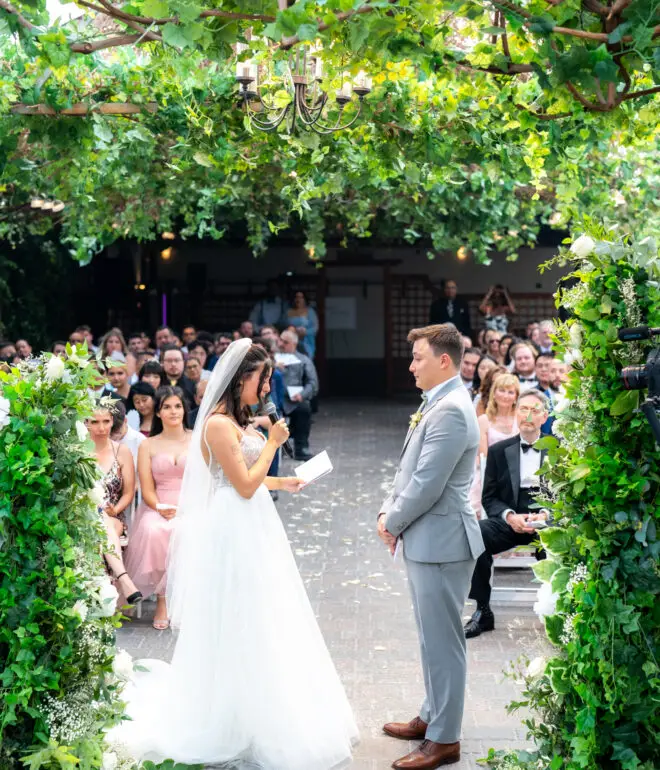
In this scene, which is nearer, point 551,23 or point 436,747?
point 551,23

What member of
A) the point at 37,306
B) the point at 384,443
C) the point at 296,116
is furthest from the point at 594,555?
the point at 37,306

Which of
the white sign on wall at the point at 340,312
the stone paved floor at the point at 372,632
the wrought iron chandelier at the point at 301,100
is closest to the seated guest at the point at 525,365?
the stone paved floor at the point at 372,632

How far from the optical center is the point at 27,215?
14.7 metres

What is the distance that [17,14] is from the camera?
4.67 m

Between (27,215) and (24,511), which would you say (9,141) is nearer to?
(24,511)

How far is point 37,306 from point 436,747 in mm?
15204

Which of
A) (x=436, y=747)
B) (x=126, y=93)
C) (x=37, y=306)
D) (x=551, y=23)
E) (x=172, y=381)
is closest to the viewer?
(x=551, y=23)

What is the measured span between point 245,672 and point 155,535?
99.5 inches

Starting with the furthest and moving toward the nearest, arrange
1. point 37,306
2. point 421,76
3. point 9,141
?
point 37,306 < point 9,141 < point 421,76

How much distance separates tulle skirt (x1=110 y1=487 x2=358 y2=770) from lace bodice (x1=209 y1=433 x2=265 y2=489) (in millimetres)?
44

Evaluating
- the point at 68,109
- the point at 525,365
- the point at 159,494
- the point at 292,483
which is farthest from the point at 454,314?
the point at 292,483

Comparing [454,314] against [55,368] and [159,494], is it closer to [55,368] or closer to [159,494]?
[159,494]

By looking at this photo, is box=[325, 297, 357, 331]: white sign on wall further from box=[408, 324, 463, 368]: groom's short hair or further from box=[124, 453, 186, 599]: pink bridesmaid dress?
box=[408, 324, 463, 368]: groom's short hair

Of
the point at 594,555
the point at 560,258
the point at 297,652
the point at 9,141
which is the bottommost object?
the point at 297,652
